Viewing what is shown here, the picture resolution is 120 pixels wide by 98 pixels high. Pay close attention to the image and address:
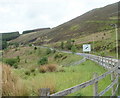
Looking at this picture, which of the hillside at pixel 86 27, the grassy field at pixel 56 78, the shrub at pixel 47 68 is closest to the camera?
the grassy field at pixel 56 78

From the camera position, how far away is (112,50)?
170ft

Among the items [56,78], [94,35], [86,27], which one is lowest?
[56,78]

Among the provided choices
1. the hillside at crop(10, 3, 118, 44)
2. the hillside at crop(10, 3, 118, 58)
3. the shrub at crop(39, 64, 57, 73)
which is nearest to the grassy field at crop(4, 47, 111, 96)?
the shrub at crop(39, 64, 57, 73)

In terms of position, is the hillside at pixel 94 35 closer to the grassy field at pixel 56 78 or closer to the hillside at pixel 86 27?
the hillside at pixel 86 27

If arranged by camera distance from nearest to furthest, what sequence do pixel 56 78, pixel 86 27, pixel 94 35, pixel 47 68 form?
1. pixel 56 78
2. pixel 47 68
3. pixel 94 35
4. pixel 86 27

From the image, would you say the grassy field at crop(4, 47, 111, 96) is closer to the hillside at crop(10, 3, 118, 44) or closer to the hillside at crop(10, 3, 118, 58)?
the hillside at crop(10, 3, 118, 58)

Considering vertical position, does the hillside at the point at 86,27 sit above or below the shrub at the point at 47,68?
above

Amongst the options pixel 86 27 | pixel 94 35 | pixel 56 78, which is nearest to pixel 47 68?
pixel 56 78

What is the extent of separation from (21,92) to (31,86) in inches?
50.8

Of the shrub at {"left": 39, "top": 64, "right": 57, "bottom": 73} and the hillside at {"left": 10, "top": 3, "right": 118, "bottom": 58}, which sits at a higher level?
the hillside at {"left": 10, "top": 3, "right": 118, "bottom": 58}

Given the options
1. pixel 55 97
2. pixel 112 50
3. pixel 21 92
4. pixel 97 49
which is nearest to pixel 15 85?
pixel 21 92

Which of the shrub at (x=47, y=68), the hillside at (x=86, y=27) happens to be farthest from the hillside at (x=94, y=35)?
the shrub at (x=47, y=68)

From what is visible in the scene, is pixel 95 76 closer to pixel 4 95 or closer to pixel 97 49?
pixel 4 95

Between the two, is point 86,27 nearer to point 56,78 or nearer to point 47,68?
point 47,68
